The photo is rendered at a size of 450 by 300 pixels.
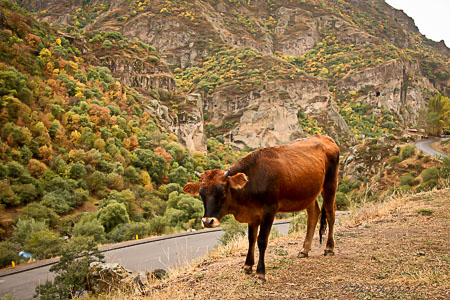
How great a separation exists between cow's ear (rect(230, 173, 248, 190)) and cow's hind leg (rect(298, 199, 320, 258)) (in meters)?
2.34

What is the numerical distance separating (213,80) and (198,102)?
1086 inches

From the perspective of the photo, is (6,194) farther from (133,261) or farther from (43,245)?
(133,261)

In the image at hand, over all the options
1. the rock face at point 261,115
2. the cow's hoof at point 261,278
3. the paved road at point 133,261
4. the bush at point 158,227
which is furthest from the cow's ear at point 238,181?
the rock face at point 261,115

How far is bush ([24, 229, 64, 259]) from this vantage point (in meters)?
17.5

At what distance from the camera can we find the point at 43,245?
17688mm

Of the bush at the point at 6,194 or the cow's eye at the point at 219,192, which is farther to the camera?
the bush at the point at 6,194

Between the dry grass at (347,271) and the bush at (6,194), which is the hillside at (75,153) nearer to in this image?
the bush at (6,194)

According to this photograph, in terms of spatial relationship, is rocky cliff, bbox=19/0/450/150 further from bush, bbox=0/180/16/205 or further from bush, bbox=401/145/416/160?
bush, bbox=401/145/416/160

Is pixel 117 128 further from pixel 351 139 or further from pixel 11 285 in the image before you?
pixel 351 139

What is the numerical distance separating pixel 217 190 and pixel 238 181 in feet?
1.06

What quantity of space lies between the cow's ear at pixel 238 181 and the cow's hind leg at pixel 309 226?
234 cm

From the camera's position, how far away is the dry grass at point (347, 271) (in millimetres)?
3713

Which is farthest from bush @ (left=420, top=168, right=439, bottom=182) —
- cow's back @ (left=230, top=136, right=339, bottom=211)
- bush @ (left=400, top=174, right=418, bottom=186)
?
cow's back @ (left=230, top=136, right=339, bottom=211)

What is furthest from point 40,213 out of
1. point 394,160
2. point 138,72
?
point 138,72
